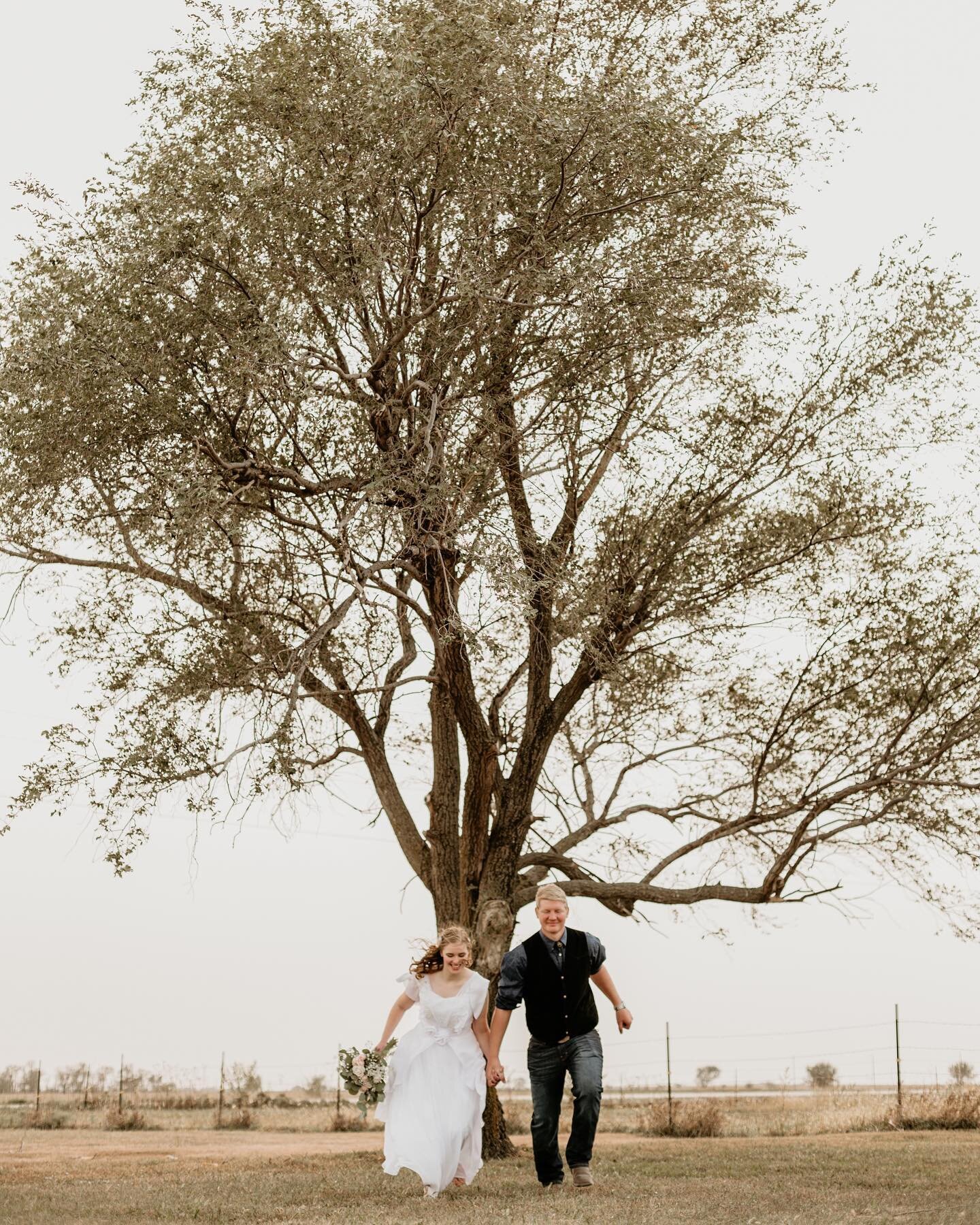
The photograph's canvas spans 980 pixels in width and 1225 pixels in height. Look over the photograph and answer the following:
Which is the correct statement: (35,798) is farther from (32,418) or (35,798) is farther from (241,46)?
(241,46)

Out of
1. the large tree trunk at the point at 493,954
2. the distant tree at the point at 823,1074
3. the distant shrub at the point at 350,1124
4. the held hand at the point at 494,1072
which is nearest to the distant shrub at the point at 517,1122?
the distant shrub at the point at 350,1124

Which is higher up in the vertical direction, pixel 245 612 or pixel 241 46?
pixel 241 46

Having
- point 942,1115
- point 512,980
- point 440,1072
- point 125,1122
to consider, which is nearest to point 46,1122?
point 125,1122

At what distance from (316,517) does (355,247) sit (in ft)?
9.03

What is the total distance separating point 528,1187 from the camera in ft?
36.5

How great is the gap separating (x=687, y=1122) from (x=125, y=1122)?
10.2 meters

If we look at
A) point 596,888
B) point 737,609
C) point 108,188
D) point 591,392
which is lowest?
point 596,888

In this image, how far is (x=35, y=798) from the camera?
15414 mm

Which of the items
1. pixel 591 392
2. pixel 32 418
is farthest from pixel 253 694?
pixel 591 392

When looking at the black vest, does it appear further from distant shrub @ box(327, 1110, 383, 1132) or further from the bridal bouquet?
distant shrub @ box(327, 1110, 383, 1132)

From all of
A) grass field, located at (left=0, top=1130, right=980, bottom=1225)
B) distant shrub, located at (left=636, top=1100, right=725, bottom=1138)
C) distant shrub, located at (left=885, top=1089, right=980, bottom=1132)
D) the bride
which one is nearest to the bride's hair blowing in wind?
the bride

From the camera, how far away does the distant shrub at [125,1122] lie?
24.5 m

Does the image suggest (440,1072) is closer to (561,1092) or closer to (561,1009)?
(561,1092)

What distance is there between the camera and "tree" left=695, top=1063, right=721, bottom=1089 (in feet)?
165
